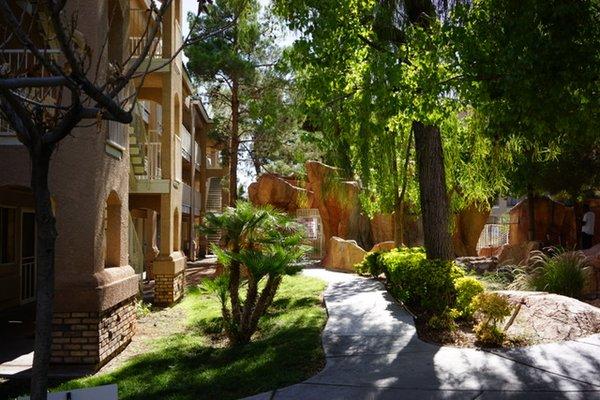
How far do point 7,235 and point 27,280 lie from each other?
4.68ft

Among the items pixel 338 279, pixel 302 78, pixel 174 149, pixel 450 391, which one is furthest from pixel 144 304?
pixel 450 391

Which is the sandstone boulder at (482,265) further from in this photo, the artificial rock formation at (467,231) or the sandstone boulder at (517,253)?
the artificial rock formation at (467,231)

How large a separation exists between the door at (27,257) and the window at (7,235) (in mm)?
→ 450

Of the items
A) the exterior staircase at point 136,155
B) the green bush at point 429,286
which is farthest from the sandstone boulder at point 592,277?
the exterior staircase at point 136,155

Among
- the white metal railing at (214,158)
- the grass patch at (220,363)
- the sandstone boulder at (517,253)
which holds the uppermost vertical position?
the white metal railing at (214,158)

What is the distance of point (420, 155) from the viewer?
10258 millimetres

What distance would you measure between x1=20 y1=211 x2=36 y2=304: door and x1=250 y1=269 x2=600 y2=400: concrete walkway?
8.57 metres

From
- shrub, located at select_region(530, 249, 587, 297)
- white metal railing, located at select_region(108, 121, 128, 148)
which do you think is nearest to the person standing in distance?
shrub, located at select_region(530, 249, 587, 297)

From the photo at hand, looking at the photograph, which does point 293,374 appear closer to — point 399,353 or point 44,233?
point 399,353

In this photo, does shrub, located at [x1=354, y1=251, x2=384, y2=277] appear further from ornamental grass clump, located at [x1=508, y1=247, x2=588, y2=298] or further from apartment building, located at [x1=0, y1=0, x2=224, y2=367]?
apartment building, located at [x1=0, y1=0, x2=224, y2=367]

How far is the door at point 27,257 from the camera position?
13.9m

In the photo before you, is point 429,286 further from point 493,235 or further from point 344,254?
point 493,235

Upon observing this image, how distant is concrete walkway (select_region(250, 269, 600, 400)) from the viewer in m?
5.88

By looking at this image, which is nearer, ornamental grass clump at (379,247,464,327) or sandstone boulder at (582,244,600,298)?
ornamental grass clump at (379,247,464,327)
